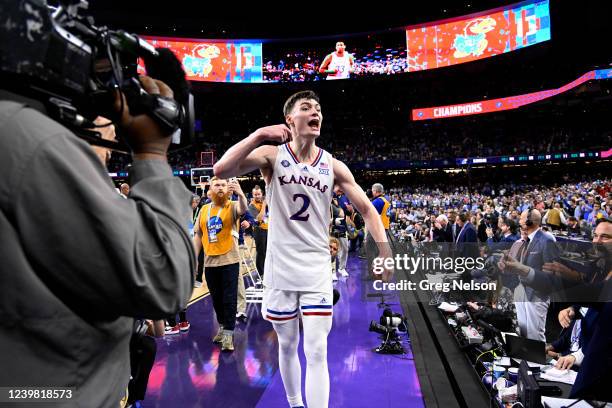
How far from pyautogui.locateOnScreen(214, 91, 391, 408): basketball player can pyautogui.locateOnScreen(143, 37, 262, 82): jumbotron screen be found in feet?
96.0

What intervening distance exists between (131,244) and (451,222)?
9.88 meters

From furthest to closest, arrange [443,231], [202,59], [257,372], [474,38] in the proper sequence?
[202,59]
[474,38]
[443,231]
[257,372]

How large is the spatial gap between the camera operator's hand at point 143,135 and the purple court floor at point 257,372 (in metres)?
3.05

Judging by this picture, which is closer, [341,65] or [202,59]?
[341,65]

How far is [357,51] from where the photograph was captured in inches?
1250

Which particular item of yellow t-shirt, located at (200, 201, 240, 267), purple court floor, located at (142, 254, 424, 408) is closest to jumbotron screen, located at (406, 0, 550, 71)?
purple court floor, located at (142, 254, 424, 408)

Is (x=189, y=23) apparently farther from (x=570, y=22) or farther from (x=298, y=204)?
(x=298, y=204)

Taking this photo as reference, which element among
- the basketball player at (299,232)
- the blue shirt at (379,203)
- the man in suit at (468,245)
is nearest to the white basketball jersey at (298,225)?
the basketball player at (299,232)

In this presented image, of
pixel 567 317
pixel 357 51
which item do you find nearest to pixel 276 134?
pixel 567 317

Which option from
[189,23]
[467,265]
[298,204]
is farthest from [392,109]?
[298,204]

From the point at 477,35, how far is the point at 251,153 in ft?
98.5

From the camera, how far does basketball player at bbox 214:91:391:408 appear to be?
2.74m

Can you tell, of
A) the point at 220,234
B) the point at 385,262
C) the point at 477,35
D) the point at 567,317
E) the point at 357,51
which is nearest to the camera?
the point at 385,262

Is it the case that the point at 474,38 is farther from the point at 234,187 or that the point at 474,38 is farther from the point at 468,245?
the point at 234,187
